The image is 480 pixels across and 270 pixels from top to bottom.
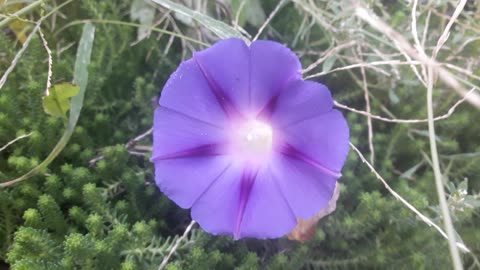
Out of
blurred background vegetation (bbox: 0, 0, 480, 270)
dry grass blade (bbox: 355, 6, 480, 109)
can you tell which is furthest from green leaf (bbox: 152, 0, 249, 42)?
dry grass blade (bbox: 355, 6, 480, 109)

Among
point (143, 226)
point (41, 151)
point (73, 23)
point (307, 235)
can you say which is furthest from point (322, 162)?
point (73, 23)

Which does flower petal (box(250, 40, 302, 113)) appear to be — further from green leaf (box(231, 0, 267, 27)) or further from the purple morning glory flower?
green leaf (box(231, 0, 267, 27))

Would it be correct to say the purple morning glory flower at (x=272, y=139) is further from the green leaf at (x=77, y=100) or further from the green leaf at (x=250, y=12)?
the green leaf at (x=250, y=12)

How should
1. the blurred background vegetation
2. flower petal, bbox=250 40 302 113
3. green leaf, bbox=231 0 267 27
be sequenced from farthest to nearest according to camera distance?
green leaf, bbox=231 0 267 27
the blurred background vegetation
flower petal, bbox=250 40 302 113

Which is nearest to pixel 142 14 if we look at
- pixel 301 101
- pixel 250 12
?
pixel 250 12

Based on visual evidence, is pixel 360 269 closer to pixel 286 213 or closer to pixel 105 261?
pixel 286 213

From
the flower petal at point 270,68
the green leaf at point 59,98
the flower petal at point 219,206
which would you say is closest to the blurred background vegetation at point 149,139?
the green leaf at point 59,98
